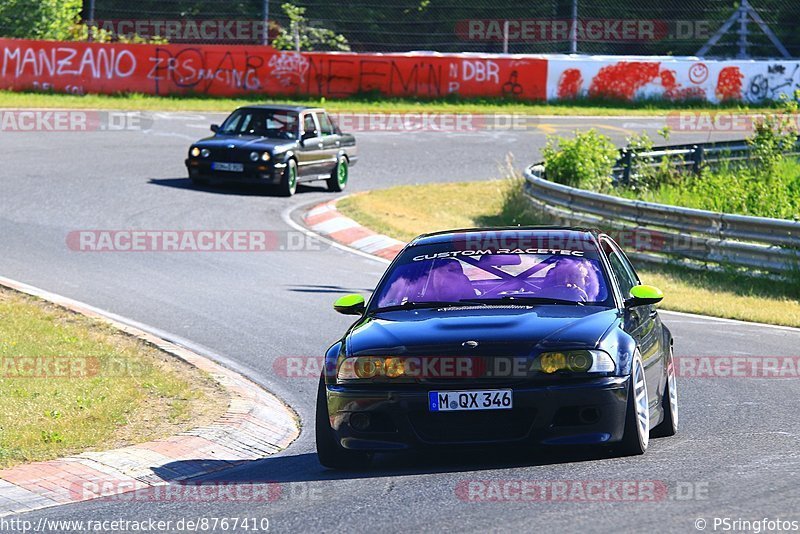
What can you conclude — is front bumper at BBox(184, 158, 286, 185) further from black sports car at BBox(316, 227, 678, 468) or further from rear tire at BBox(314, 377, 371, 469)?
rear tire at BBox(314, 377, 371, 469)

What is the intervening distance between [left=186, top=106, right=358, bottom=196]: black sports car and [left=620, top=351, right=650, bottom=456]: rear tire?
16215 millimetres

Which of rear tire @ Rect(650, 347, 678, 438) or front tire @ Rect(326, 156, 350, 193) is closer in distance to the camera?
rear tire @ Rect(650, 347, 678, 438)

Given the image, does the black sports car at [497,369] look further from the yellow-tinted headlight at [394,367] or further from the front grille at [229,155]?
the front grille at [229,155]

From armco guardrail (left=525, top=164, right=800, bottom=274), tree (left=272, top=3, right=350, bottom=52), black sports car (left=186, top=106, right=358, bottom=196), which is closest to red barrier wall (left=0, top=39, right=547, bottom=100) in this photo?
tree (left=272, top=3, right=350, bottom=52)

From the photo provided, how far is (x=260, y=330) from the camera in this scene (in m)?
12.6

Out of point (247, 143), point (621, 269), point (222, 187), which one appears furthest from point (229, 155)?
point (621, 269)

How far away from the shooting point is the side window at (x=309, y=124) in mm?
24031

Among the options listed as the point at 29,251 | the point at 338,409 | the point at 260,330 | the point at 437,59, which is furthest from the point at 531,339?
the point at 437,59

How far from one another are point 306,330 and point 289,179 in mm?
11089

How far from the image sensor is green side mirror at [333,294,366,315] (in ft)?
26.3

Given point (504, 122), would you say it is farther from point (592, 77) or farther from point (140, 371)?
point (140, 371)

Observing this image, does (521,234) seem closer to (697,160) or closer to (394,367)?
(394,367)

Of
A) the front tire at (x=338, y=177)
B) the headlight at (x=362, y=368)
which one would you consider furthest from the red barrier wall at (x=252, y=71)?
the headlight at (x=362, y=368)

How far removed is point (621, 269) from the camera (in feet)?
27.9
